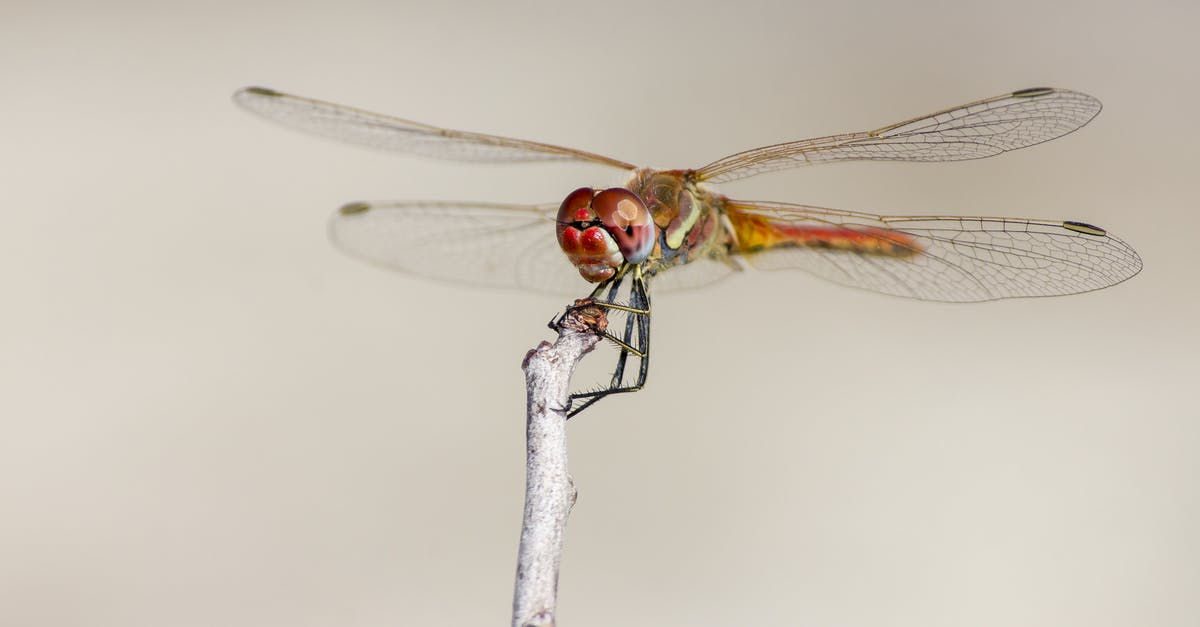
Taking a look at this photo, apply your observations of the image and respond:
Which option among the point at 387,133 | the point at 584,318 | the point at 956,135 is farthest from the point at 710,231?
the point at 387,133

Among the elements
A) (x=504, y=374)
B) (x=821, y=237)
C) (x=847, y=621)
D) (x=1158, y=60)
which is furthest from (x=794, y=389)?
(x=1158, y=60)

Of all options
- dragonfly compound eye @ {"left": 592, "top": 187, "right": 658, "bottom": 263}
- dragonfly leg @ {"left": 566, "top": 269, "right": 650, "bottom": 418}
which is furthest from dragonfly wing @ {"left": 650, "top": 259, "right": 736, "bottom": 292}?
dragonfly compound eye @ {"left": 592, "top": 187, "right": 658, "bottom": 263}

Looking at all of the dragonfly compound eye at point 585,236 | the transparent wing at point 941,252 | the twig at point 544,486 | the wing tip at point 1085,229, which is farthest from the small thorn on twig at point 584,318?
the wing tip at point 1085,229

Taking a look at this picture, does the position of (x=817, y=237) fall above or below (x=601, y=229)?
above

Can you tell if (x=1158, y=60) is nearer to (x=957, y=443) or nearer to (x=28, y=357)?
(x=957, y=443)

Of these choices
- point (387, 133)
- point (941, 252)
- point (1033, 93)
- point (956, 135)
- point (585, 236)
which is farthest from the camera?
point (387, 133)

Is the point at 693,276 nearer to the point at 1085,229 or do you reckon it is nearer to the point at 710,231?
the point at 710,231

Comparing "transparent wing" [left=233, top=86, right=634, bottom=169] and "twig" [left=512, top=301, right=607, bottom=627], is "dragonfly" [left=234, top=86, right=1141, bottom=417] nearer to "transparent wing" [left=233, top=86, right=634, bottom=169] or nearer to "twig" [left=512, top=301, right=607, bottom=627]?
"transparent wing" [left=233, top=86, right=634, bottom=169]
